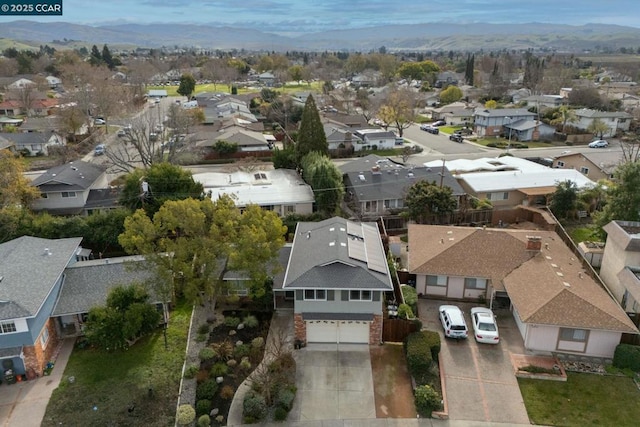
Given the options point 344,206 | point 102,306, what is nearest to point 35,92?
point 344,206

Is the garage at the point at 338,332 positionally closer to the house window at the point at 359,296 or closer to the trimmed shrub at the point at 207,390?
the house window at the point at 359,296

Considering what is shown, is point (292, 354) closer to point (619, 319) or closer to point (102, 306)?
point (102, 306)

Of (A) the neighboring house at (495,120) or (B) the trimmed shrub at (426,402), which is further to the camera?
(A) the neighboring house at (495,120)

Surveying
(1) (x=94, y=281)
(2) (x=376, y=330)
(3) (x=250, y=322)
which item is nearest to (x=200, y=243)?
(3) (x=250, y=322)

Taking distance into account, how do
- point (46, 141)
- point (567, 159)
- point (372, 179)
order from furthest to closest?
point (46, 141)
point (567, 159)
point (372, 179)

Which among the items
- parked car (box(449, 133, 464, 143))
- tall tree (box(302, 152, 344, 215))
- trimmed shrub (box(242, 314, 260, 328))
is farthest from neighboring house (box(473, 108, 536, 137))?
trimmed shrub (box(242, 314, 260, 328))

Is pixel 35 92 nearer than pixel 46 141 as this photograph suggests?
No

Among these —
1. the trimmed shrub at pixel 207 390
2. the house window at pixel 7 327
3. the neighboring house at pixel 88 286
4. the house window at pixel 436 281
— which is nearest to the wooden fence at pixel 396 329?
the house window at pixel 436 281

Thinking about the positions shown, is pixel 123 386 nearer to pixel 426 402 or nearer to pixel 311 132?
pixel 426 402
